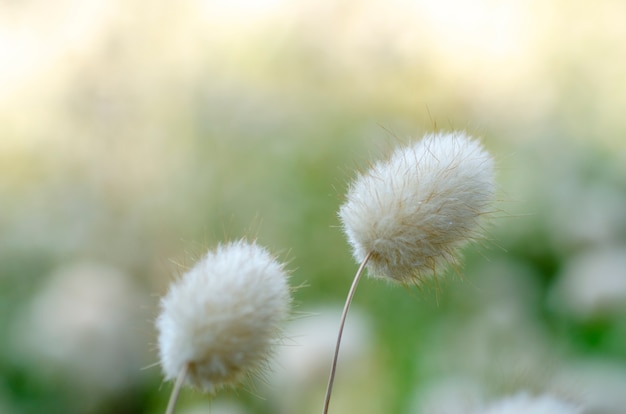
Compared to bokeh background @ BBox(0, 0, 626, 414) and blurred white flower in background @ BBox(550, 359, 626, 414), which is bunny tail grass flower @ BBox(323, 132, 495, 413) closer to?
blurred white flower in background @ BBox(550, 359, 626, 414)

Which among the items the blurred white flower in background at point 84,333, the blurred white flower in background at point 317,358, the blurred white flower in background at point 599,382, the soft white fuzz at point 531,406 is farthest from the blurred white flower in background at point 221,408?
the soft white fuzz at point 531,406

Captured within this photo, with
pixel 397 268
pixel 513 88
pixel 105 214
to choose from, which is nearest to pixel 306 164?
pixel 105 214

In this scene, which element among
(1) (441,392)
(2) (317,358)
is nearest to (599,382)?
(1) (441,392)

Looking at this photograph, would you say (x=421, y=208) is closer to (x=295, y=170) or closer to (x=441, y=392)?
(x=441, y=392)

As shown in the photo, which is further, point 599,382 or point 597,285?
point 597,285

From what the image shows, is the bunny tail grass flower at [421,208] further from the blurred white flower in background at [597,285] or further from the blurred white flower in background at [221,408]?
the blurred white flower in background at [597,285]

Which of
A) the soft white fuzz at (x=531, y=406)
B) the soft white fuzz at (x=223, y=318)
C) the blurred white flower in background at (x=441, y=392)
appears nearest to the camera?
the soft white fuzz at (x=223, y=318)
